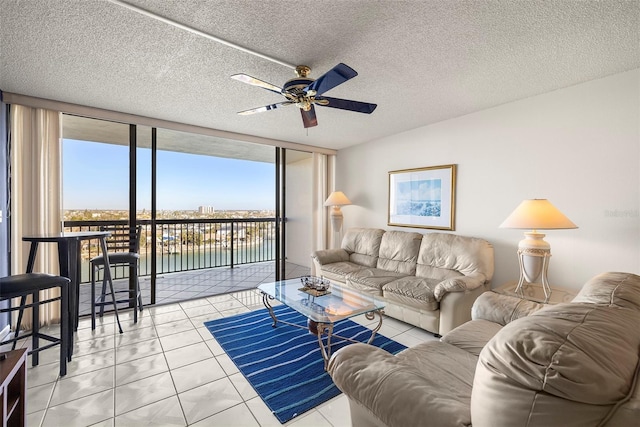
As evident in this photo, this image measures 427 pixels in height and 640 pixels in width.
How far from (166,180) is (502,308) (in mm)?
4751

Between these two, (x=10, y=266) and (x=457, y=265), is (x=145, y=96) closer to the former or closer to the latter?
(x=10, y=266)

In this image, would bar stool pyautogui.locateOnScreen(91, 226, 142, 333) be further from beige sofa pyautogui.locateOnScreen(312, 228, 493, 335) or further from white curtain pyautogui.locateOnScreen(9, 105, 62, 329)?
beige sofa pyautogui.locateOnScreen(312, 228, 493, 335)

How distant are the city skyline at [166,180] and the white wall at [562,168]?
3.01 meters

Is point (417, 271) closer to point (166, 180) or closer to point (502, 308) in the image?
point (502, 308)

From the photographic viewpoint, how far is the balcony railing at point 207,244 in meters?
5.01

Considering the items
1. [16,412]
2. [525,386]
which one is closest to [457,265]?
[525,386]

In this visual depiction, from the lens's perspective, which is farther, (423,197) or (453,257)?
(423,197)

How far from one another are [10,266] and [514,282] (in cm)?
506

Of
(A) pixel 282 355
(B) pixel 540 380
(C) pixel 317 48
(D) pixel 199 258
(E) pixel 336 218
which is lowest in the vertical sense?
(A) pixel 282 355

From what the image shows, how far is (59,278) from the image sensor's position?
2123 mm

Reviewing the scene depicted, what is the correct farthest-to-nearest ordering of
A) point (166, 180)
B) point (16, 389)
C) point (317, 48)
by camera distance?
point (166, 180) < point (317, 48) < point (16, 389)

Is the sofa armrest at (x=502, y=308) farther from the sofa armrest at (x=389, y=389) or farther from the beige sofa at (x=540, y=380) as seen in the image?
the sofa armrest at (x=389, y=389)

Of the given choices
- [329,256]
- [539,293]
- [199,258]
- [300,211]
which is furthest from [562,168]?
[199,258]

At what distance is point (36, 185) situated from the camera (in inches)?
113
